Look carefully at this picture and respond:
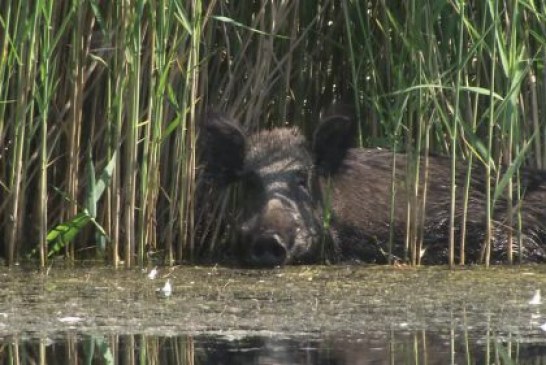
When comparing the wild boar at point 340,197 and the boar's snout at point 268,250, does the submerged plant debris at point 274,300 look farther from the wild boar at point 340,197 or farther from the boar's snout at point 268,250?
the wild boar at point 340,197

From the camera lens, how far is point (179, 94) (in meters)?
8.35

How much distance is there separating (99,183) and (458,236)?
221cm

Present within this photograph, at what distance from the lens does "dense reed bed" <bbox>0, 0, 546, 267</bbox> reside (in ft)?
25.4

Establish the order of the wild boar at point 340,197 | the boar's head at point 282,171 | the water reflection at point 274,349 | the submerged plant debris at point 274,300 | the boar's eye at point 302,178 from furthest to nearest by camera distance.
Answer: the boar's eye at point 302,178 → the wild boar at point 340,197 → the boar's head at point 282,171 → the submerged plant debris at point 274,300 → the water reflection at point 274,349

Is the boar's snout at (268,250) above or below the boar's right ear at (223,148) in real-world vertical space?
below

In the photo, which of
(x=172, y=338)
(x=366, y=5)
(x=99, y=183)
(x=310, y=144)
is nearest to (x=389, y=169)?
(x=310, y=144)

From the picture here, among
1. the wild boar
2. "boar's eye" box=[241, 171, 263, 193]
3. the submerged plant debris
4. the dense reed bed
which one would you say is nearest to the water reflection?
the submerged plant debris

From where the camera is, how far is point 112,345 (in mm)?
6012

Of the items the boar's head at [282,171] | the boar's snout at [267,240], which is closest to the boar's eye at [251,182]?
the boar's head at [282,171]

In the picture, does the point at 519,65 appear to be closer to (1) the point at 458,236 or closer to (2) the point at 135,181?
(1) the point at 458,236

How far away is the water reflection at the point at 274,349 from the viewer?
5637 mm

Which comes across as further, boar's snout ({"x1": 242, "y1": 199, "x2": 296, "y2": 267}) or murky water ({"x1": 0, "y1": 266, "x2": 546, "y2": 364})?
boar's snout ({"x1": 242, "y1": 199, "x2": 296, "y2": 267})

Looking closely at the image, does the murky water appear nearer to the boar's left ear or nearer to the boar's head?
the boar's head

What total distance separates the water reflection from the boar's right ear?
262 centimetres
